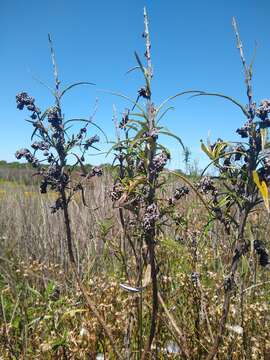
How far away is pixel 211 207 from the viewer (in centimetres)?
120

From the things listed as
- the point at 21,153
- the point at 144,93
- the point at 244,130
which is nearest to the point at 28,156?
the point at 21,153

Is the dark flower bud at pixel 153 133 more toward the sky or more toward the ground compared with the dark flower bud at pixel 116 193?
more toward the sky

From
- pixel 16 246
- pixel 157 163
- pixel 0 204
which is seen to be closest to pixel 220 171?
pixel 157 163

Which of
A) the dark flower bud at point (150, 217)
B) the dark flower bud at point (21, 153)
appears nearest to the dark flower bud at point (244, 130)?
the dark flower bud at point (150, 217)

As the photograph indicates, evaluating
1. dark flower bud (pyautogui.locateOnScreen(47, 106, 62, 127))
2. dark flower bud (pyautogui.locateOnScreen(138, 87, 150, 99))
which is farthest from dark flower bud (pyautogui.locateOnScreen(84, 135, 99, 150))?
dark flower bud (pyautogui.locateOnScreen(138, 87, 150, 99))

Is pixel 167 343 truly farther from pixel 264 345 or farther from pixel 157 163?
pixel 157 163

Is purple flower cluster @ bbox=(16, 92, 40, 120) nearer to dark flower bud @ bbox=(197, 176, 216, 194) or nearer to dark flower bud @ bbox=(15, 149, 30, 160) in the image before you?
dark flower bud @ bbox=(15, 149, 30, 160)

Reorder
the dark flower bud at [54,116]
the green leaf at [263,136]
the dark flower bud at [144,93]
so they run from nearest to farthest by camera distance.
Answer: the green leaf at [263,136]
the dark flower bud at [144,93]
the dark flower bud at [54,116]

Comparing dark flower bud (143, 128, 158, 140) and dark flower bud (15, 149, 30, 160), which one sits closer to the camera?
dark flower bud (143, 128, 158, 140)

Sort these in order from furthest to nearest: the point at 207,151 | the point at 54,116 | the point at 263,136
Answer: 1. the point at 54,116
2. the point at 207,151
3. the point at 263,136

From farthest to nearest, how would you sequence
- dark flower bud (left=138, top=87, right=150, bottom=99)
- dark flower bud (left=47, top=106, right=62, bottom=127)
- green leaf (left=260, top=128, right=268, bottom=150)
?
dark flower bud (left=47, top=106, right=62, bottom=127)
dark flower bud (left=138, top=87, right=150, bottom=99)
green leaf (left=260, top=128, right=268, bottom=150)

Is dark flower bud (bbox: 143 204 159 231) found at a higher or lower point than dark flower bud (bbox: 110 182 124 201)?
lower

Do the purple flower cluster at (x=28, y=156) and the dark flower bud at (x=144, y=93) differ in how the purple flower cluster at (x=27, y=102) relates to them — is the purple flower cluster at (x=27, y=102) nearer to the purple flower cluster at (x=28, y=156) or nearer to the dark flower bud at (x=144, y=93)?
the purple flower cluster at (x=28, y=156)

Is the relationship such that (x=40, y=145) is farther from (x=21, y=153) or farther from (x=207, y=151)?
(x=207, y=151)
